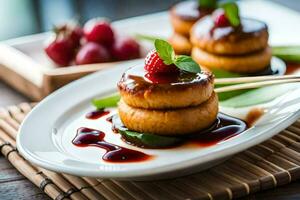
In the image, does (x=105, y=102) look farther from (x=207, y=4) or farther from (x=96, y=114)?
(x=207, y=4)

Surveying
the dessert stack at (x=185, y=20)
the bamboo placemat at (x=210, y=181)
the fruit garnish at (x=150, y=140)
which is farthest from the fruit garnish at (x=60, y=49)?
the fruit garnish at (x=150, y=140)

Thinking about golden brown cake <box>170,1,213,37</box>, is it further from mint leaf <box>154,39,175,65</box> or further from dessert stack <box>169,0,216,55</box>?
mint leaf <box>154,39,175,65</box>

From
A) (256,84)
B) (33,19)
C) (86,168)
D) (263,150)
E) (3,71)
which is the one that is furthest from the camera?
(33,19)

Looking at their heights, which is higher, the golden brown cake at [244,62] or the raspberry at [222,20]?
the raspberry at [222,20]

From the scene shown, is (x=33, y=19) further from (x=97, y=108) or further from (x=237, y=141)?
(x=237, y=141)

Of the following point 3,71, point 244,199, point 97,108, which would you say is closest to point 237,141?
point 244,199

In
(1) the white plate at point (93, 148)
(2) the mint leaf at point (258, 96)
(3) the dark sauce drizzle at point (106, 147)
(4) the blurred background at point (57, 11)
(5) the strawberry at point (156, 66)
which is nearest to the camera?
(1) the white plate at point (93, 148)

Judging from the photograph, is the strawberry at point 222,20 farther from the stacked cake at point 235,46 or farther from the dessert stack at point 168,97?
the dessert stack at point 168,97

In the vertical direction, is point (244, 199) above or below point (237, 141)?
below
